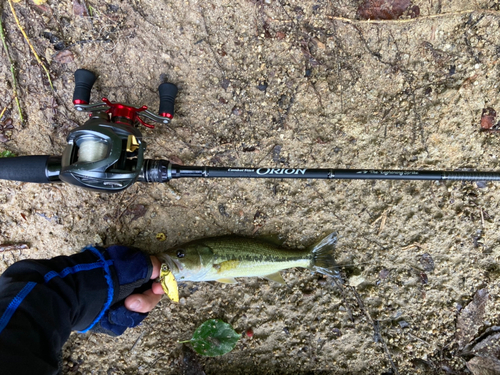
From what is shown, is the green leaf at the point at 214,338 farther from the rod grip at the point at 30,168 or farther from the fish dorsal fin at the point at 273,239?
the rod grip at the point at 30,168

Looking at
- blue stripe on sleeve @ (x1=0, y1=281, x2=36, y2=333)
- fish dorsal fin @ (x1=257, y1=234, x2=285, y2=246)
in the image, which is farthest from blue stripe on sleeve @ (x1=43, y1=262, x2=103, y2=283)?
fish dorsal fin @ (x1=257, y1=234, x2=285, y2=246)

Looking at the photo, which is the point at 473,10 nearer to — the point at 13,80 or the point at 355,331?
the point at 355,331

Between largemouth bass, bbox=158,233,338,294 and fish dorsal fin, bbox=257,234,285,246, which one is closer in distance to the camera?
largemouth bass, bbox=158,233,338,294

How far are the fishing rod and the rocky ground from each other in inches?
21.4

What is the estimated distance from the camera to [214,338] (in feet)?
9.72

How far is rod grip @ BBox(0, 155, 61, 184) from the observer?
2115 millimetres

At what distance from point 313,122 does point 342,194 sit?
2.42ft

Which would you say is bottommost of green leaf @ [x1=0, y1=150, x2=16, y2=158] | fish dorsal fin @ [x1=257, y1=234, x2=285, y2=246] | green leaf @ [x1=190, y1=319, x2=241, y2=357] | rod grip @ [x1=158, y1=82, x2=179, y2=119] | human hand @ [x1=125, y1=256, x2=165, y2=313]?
green leaf @ [x1=190, y1=319, x2=241, y2=357]

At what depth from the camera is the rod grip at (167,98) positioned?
97.6 inches

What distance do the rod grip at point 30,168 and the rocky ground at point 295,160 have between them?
76 centimetres

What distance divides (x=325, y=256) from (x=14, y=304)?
2.40 m

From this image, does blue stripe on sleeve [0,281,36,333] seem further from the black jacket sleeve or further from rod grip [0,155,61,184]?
rod grip [0,155,61,184]

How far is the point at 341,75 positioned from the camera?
279 centimetres

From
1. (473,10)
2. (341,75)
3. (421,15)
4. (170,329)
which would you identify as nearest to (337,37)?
(341,75)
